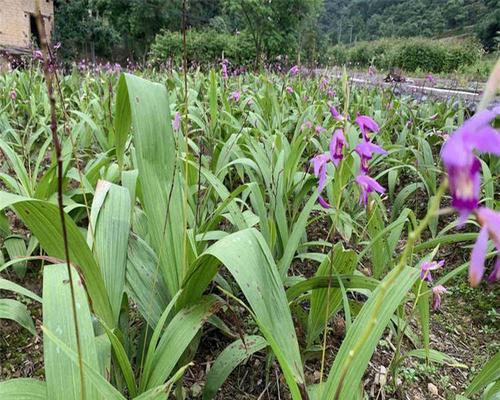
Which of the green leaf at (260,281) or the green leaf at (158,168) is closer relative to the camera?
the green leaf at (260,281)

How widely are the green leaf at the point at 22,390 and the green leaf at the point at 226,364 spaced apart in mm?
424

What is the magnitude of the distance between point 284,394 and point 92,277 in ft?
2.26

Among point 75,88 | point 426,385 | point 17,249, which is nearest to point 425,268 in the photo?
point 426,385

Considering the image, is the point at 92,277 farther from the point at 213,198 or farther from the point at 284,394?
the point at 213,198

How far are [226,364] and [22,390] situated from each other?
1.65 feet

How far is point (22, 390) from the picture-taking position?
0.84 m

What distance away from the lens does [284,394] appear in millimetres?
1318

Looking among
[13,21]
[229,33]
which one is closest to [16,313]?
[13,21]

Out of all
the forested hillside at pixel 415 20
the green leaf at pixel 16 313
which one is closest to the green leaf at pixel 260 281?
the green leaf at pixel 16 313

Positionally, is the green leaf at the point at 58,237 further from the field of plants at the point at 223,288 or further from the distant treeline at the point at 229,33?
the distant treeline at the point at 229,33

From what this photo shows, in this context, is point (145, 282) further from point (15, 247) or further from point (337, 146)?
point (15, 247)

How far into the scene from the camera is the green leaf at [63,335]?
2.58 feet

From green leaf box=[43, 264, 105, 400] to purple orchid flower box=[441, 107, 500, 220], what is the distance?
67 cm

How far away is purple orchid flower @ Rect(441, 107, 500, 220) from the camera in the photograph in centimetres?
35
